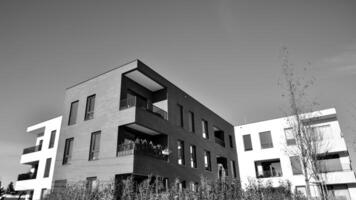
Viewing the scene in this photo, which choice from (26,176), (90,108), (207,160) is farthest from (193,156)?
(26,176)

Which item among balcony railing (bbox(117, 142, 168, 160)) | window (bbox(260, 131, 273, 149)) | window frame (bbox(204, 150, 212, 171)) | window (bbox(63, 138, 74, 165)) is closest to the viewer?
balcony railing (bbox(117, 142, 168, 160))

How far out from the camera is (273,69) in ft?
32.3

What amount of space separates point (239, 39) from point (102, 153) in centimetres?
979

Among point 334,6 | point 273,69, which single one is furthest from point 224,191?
point 334,6

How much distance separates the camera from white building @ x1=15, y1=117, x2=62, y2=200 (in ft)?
67.4

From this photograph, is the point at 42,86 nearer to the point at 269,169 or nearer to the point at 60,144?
the point at 60,144

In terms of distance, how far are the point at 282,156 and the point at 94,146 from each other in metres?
19.9

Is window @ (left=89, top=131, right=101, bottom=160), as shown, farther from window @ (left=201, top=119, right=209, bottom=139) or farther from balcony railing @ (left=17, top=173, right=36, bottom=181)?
balcony railing @ (left=17, top=173, right=36, bottom=181)

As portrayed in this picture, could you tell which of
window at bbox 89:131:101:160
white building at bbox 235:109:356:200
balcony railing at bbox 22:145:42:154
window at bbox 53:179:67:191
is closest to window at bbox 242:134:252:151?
white building at bbox 235:109:356:200

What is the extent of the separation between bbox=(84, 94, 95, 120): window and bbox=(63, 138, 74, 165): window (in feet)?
6.23

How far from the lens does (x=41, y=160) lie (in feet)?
72.9

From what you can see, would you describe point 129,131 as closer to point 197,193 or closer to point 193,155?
point 193,155

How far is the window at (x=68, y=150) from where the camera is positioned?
15586 millimetres

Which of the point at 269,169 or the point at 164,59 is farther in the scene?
the point at 269,169
